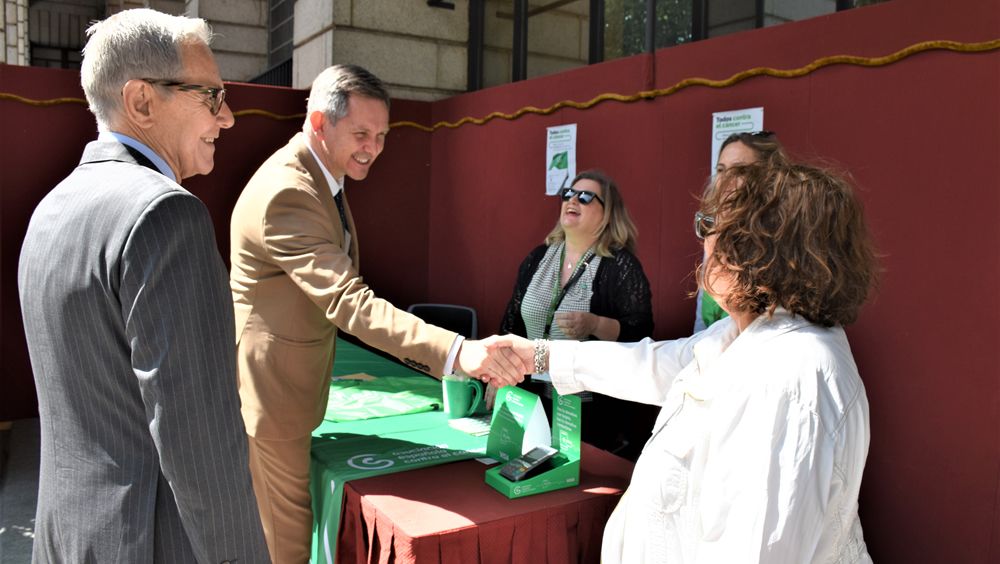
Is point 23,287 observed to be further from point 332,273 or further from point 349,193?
point 349,193

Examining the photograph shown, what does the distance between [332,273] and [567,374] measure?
2.44 ft

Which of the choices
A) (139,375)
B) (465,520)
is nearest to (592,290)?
(465,520)

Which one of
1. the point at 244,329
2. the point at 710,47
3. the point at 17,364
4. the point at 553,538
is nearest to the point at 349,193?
the point at 17,364

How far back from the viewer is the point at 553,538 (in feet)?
6.38

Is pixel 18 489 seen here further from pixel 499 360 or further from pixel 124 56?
pixel 124 56

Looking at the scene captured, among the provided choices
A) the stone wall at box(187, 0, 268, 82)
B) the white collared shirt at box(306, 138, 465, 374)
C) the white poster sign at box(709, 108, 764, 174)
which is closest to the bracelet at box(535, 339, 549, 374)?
the white collared shirt at box(306, 138, 465, 374)

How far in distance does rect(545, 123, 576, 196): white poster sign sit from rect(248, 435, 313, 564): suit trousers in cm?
313

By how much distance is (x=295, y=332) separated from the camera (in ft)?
7.55

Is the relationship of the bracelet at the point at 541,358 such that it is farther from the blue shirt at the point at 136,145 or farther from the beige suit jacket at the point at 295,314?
the blue shirt at the point at 136,145

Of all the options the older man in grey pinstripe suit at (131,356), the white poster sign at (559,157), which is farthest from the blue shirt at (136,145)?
the white poster sign at (559,157)

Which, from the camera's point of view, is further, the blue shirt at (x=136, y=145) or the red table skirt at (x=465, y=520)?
the red table skirt at (x=465, y=520)

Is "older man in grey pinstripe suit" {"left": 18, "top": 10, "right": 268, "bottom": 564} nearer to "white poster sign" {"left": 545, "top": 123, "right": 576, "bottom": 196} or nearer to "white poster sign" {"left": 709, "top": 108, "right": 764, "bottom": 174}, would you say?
"white poster sign" {"left": 709, "top": 108, "right": 764, "bottom": 174}

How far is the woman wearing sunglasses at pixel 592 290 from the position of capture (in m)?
3.36

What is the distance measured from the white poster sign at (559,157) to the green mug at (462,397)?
2549mm
